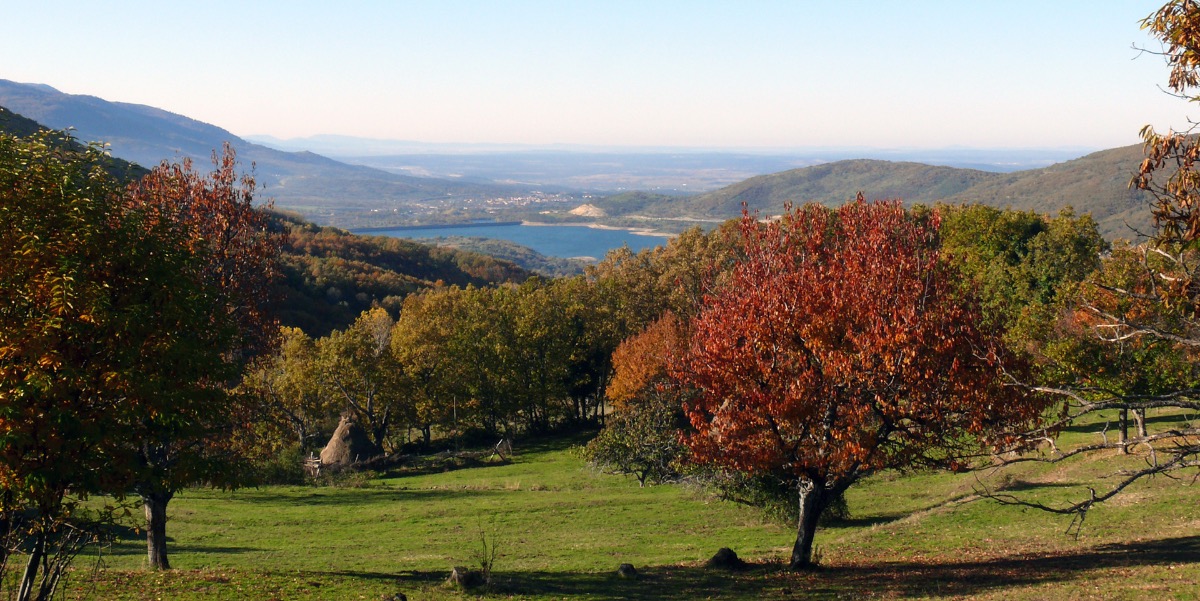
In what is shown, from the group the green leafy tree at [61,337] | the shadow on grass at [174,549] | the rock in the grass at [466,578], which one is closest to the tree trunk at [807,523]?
the rock in the grass at [466,578]

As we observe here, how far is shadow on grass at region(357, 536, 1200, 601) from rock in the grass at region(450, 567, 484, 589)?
0.45 m

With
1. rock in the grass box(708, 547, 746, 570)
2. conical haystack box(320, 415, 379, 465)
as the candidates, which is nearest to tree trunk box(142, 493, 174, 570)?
rock in the grass box(708, 547, 746, 570)

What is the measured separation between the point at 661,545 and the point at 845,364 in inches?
460

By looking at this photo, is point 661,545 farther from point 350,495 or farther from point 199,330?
point 350,495

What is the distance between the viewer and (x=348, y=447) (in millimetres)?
50938

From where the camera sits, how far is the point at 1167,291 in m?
11.9

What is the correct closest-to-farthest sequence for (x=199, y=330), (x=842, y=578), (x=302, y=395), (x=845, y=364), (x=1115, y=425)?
1. (x=199, y=330)
2. (x=845, y=364)
3. (x=842, y=578)
4. (x=1115, y=425)
5. (x=302, y=395)

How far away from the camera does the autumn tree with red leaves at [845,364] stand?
17.2 metres

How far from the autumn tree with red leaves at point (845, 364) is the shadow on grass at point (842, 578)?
6.16ft

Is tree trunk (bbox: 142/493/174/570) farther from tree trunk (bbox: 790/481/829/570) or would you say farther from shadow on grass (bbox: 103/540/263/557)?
tree trunk (bbox: 790/481/829/570)

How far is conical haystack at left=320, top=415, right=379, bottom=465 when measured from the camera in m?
50.4

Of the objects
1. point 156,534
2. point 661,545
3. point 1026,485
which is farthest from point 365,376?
point 1026,485

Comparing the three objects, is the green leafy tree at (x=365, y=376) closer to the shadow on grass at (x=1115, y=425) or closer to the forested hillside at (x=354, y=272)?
the forested hillside at (x=354, y=272)

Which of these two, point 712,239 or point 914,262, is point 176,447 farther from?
point 712,239
